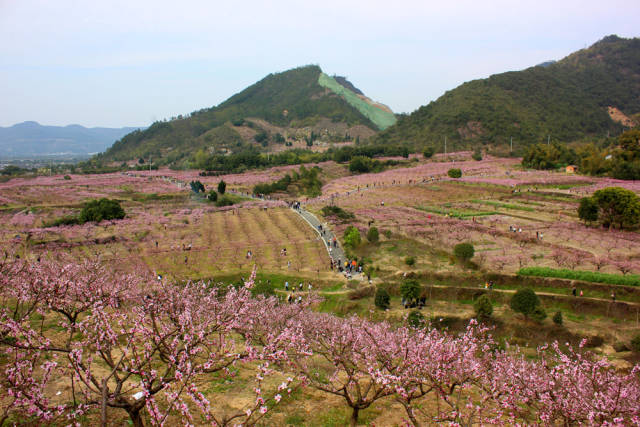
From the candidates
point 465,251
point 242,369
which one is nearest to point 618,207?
point 465,251

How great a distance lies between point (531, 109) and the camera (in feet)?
464

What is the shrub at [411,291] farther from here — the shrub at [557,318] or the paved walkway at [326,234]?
the paved walkway at [326,234]

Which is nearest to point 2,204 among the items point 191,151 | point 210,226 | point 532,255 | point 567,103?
point 210,226

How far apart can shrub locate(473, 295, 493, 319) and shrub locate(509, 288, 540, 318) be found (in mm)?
1740

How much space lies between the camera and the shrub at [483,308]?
27.0 m

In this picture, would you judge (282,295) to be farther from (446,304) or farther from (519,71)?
(519,71)

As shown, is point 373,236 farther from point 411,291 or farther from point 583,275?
point 583,275

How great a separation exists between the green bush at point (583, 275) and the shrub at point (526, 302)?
595 cm

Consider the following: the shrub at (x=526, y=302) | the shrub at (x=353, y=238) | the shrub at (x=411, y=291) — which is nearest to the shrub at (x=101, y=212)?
the shrub at (x=353, y=238)

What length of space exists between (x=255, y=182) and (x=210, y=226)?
137 feet

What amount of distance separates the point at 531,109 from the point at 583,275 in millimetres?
130671

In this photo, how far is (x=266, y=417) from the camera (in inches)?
490

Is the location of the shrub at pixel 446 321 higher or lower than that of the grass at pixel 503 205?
lower

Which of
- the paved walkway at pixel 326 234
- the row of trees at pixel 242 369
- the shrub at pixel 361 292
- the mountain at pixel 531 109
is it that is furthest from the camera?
the mountain at pixel 531 109
